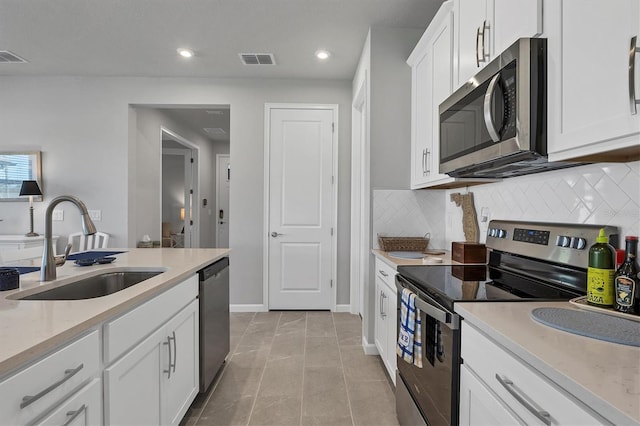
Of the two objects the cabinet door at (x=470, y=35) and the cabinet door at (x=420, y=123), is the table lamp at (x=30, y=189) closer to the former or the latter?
the cabinet door at (x=420, y=123)

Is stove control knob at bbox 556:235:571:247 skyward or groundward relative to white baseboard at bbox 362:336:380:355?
skyward

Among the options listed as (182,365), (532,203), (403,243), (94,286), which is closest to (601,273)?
(532,203)

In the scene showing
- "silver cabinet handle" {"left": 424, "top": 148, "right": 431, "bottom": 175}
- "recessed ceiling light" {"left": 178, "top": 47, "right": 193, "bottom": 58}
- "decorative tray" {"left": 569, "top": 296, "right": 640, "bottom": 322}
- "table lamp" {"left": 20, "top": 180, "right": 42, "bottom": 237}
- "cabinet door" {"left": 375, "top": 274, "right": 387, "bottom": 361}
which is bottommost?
"cabinet door" {"left": 375, "top": 274, "right": 387, "bottom": 361}

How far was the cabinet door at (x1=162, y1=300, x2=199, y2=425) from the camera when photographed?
164cm

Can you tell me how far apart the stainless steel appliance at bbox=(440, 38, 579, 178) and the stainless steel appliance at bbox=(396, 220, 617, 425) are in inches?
12.6

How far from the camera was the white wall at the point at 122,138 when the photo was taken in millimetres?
3949

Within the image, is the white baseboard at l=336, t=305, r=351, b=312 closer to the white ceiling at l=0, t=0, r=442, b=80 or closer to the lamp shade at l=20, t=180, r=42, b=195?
the white ceiling at l=0, t=0, r=442, b=80

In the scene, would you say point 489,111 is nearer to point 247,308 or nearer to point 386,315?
point 386,315

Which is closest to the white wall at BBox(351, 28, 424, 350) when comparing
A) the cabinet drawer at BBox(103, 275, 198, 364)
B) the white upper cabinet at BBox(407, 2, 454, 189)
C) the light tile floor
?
the white upper cabinet at BBox(407, 2, 454, 189)

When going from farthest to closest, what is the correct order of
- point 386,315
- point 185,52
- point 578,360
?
point 185,52, point 386,315, point 578,360

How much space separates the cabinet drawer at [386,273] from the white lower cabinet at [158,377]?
118cm

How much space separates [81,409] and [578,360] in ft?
4.15

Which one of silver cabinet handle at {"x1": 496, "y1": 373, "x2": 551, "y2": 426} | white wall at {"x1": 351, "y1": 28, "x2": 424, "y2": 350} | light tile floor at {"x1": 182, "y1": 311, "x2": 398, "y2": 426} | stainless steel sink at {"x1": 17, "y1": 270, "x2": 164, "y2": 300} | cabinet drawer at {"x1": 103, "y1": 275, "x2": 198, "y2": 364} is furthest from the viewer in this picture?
white wall at {"x1": 351, "y1": 28, "x2": 424, "y2": 350}

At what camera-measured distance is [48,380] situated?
0.87 metres
